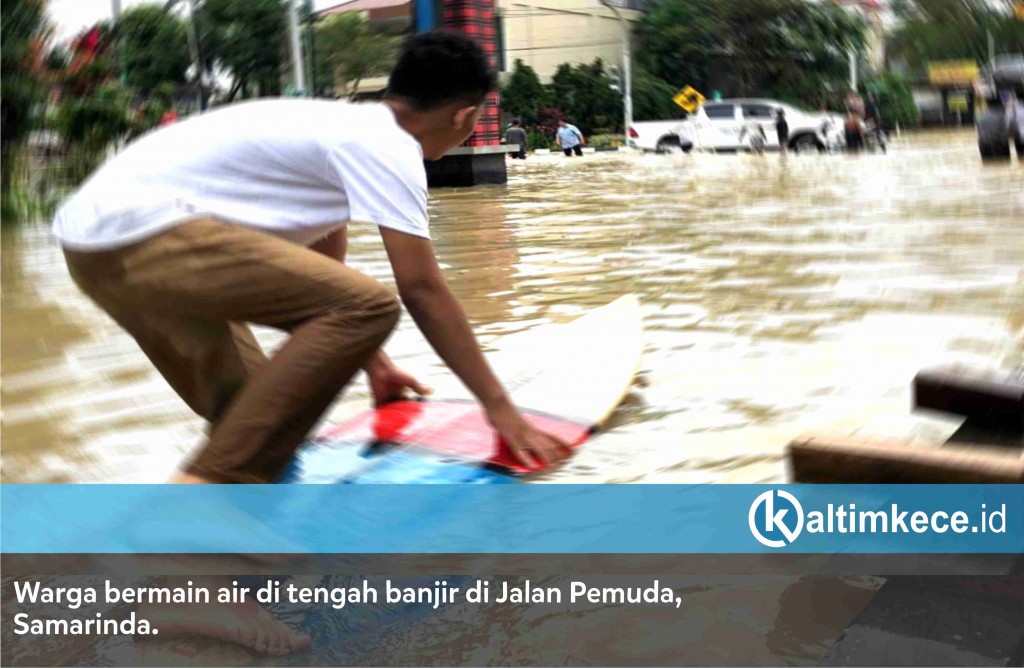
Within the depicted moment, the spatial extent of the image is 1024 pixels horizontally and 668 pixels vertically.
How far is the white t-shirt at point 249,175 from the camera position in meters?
2.20

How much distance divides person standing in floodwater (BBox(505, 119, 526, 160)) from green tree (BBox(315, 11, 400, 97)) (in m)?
4.75

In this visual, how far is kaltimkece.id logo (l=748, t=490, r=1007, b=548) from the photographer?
226 cm

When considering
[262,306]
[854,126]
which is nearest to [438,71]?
[262,306]

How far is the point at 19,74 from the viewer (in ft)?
35.1

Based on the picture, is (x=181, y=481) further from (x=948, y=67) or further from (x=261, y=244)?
(x=948, y=67)

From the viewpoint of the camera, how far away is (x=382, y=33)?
1191cm

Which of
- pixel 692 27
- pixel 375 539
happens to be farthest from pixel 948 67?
pixel 375 539

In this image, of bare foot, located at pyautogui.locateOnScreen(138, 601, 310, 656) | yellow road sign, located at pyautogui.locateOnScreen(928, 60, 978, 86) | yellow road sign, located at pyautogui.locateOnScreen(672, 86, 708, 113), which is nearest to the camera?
bare foot, located at pyautogui.locateOnScreen(138, 601, 310, 656)

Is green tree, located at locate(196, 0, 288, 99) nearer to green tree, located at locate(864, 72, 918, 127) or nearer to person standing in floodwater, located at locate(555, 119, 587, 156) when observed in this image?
person standing in floodwater, located at locate(555, 119, 587, 156)

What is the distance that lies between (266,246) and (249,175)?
0.14 metres

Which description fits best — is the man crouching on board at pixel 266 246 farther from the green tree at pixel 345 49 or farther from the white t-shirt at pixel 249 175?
the green tree at pixel 345 49

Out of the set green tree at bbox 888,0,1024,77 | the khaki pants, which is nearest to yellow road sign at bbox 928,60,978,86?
green tree at bbox 888,0,1024,77

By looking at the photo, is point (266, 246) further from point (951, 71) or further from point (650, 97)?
point (650, 97)
